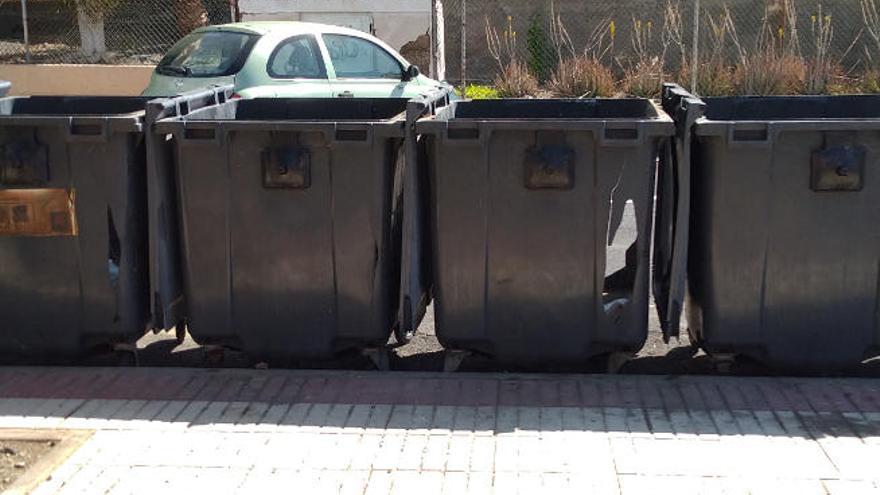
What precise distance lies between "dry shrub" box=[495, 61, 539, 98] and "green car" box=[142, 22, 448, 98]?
20.9 feet

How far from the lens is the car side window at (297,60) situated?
9445 millimetres

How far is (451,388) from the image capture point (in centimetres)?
516

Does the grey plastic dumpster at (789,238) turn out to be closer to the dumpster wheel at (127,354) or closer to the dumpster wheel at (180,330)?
the dumpster wheel at (180,330)

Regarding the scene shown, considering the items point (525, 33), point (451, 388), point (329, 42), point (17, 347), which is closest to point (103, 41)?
point (525, 33)

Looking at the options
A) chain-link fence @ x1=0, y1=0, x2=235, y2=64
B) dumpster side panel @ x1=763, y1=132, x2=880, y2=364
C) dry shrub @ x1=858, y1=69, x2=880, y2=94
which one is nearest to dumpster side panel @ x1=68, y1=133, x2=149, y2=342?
dumpster side panel @ x1=763, y1=132, x2=880, y2=364

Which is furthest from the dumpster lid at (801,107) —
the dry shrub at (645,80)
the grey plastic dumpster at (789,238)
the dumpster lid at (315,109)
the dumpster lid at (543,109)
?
the dry shrub at (645,80)

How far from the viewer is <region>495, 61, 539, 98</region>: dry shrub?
17.0 metres

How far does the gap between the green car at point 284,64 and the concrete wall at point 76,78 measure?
23.0 feet

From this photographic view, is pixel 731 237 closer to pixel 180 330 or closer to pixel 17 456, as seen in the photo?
pixel 180 330

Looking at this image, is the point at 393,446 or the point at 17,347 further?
the point at 17,347

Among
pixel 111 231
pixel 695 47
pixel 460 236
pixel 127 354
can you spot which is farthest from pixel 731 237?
pixel 695 47

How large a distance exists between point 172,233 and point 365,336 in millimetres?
1232

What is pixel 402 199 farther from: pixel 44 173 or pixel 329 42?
pixel 329 42

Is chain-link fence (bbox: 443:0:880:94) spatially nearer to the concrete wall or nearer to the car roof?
the concrete wall
